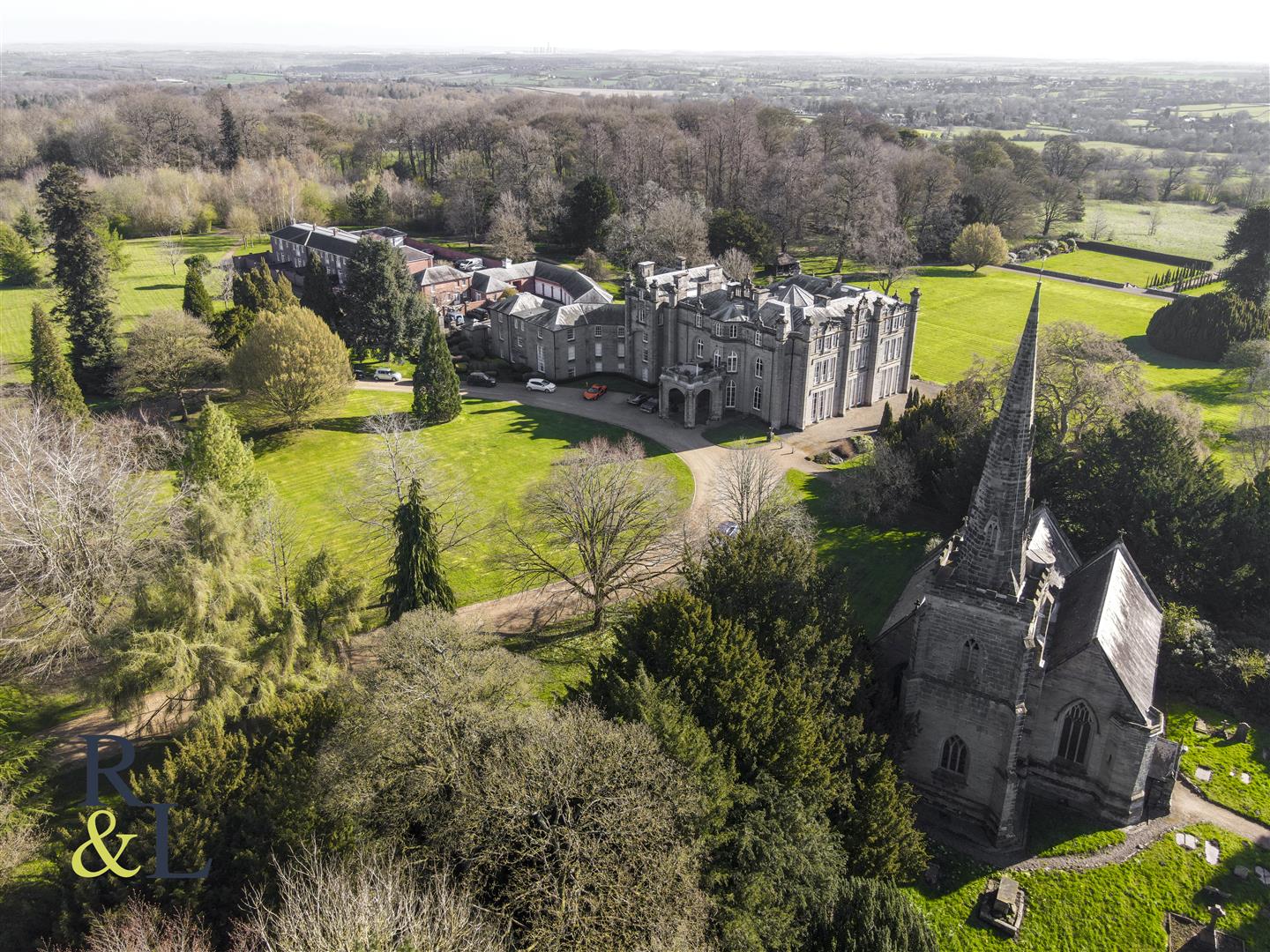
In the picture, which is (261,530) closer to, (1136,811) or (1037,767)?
(1037,767)

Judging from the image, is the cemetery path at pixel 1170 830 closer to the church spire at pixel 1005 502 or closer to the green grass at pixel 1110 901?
the green grass at pixel 1110 901

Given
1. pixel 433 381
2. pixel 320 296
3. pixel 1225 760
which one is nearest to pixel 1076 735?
pixel 1225 760

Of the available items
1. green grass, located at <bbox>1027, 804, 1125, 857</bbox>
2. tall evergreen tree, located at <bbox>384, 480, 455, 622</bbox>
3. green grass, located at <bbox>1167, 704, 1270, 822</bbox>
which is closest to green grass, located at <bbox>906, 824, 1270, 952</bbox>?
green grass, located at <bbox>1027, 804, 1125, 857</bbox>

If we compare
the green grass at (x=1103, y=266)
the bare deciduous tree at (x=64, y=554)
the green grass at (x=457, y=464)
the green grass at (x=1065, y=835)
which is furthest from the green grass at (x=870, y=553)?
the green grass at (x=1103, y=266)

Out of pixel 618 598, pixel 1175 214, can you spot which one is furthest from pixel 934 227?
pixel 618 598

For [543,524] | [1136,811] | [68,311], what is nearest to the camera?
[1136,811]

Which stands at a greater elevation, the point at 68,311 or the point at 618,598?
the point at 68,311

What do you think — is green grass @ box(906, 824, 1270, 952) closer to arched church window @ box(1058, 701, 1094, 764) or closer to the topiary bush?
arched church window @ box(1058, 701, 1094, 764)

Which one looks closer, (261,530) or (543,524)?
(261,530)
